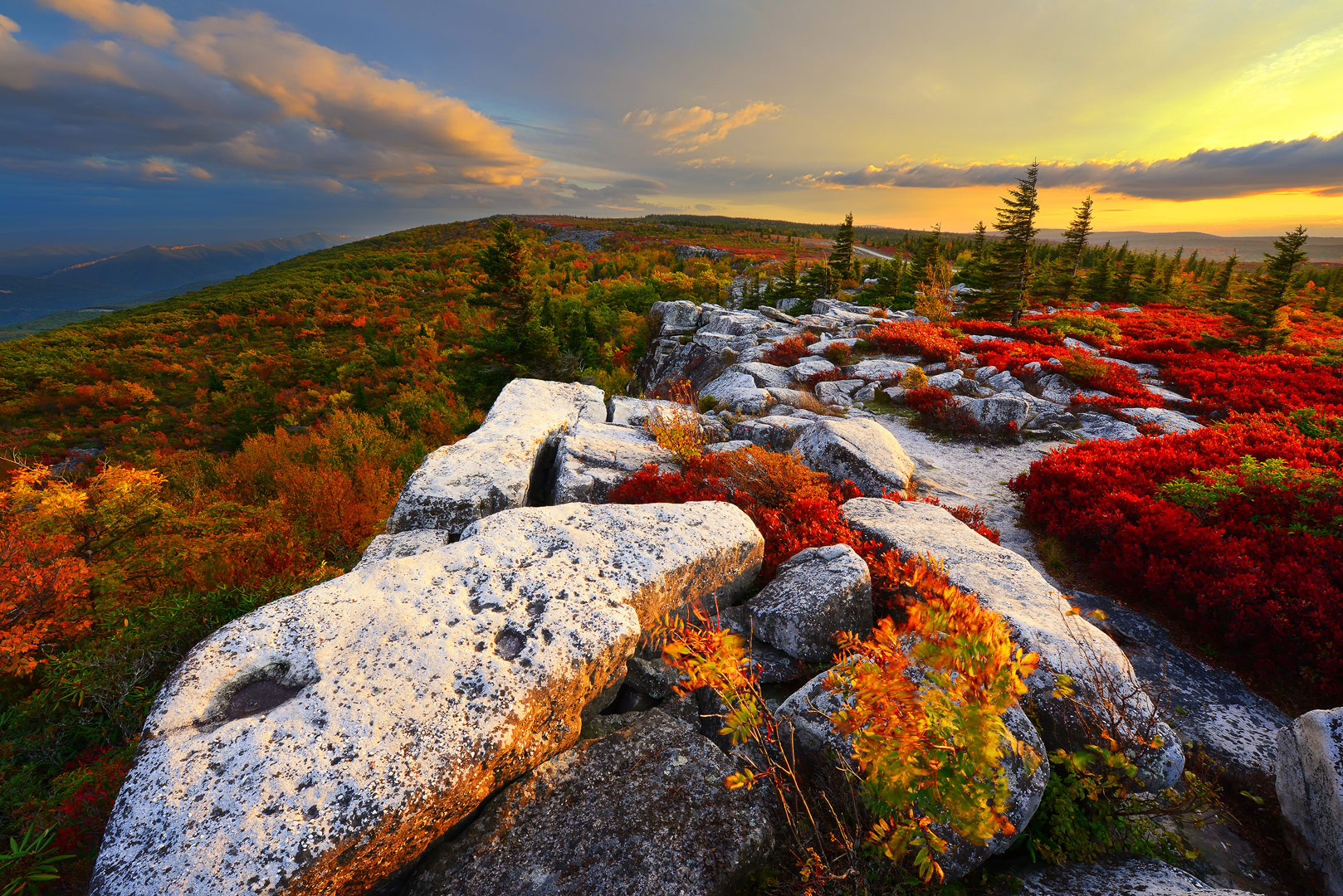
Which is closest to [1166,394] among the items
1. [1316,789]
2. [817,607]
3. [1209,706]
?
[1209,706]

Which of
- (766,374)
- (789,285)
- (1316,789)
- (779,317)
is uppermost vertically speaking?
(789,285)

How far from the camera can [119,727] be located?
14.0 ft

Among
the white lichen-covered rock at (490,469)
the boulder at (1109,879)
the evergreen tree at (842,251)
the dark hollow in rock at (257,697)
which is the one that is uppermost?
the evergreen tree at (842,251)

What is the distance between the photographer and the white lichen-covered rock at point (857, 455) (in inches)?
333

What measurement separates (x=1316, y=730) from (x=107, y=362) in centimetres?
5779

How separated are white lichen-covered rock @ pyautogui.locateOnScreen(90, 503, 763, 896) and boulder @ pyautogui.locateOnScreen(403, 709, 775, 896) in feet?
0.76

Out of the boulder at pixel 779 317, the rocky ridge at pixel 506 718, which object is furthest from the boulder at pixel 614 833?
the boulder at pixel 779 317

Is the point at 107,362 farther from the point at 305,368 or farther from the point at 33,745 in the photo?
the point at 33,745

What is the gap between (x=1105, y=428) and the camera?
11.5m

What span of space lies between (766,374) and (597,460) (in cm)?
895

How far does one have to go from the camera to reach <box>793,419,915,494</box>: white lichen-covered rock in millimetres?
8469

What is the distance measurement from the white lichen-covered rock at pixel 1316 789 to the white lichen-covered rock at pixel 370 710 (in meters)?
4.89

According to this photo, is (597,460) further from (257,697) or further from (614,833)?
(614,833)

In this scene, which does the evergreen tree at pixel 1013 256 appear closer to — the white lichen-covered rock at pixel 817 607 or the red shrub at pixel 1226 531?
the red shrub at pixel 1226 531
